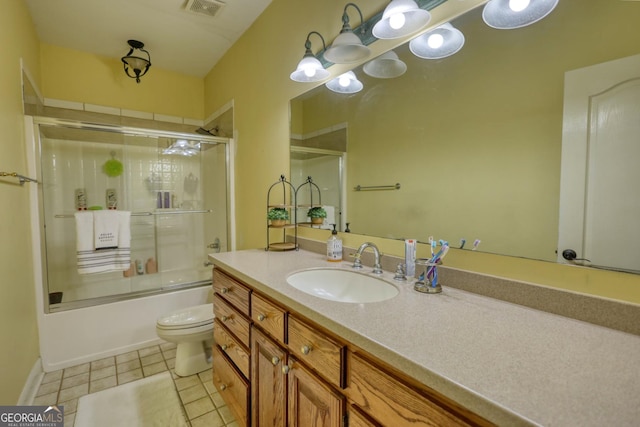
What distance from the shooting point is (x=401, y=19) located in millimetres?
1130

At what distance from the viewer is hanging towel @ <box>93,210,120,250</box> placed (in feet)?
7.21

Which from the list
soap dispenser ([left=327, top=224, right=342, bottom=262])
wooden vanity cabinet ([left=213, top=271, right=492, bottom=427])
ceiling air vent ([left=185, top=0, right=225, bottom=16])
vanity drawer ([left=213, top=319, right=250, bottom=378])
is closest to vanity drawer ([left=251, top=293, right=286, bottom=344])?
wooden vanity cabinet ([left=213, top=271, right=492, bottom=427])

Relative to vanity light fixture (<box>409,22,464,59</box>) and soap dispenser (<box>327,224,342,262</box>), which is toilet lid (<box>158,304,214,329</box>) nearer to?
soap dispenser (<box>327,224,342,262</box>)

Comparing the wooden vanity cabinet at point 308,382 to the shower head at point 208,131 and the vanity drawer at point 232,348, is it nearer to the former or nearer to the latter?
the vanity drawer at point 232,348

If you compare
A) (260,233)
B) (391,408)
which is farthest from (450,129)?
(260,233)

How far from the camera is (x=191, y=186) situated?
120 inches

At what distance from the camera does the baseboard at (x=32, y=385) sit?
1.63 m

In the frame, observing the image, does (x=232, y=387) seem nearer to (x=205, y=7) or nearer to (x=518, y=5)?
(x=518, y=5)

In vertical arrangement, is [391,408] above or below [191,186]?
below

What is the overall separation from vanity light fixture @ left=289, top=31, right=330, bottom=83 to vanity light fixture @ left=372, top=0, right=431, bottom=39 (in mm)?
420

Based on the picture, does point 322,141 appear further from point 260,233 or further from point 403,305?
point 403,305

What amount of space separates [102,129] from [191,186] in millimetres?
934

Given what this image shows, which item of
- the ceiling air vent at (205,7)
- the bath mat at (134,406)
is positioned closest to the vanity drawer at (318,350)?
the bath mat at (134,406)

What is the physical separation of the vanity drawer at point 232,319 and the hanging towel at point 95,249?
46.7 inches
